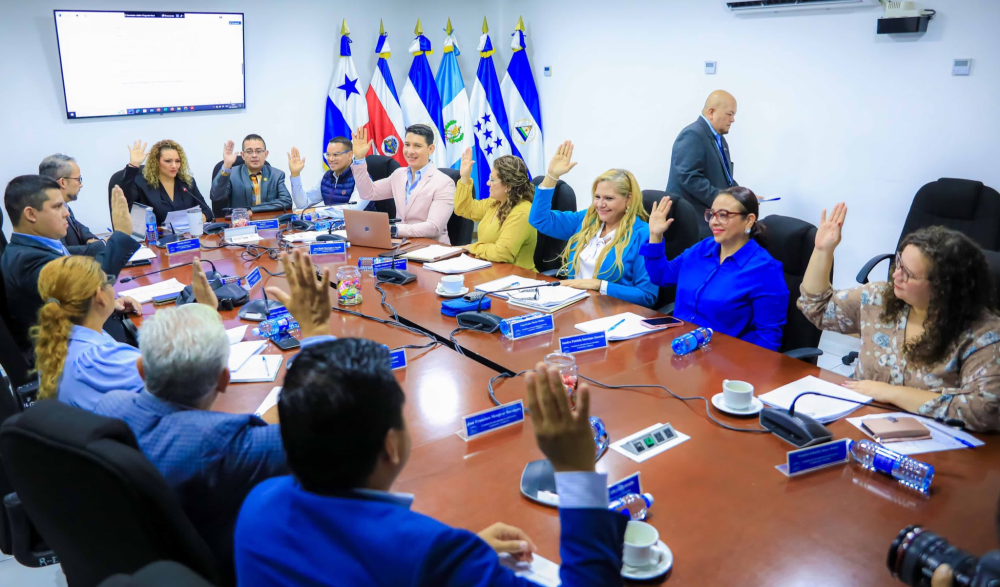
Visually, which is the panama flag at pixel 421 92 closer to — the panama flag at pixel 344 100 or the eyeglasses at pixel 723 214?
the panama flag at pixel 344 100

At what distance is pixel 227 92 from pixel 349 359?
5614 millimetres

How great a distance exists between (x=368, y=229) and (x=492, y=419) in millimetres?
2223

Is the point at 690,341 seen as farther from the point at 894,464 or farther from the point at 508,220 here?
the point at 508,220

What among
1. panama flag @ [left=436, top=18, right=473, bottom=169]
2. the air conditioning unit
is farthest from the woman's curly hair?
panama flag @ [left=436, top=18, right=473, bottom=169]

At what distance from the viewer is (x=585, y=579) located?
39.2 inches

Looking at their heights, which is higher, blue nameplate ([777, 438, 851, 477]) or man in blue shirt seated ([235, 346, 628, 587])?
man in blue shirt seated ([235, 346, 628, 587])

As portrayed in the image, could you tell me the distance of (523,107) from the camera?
22.1 feet

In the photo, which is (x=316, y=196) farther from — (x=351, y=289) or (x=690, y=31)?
(x=690, y=31)

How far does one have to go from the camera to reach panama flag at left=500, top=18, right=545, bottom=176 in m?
6.62

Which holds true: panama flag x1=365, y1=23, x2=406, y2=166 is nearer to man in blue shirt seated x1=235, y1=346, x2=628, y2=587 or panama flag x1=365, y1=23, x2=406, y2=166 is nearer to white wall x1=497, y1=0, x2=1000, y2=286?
white wall x1=497, y1=0, x2=1000, y2=286

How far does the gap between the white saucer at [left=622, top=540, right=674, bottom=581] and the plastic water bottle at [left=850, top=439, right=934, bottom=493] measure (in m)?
0.62

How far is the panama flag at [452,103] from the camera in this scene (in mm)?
6794

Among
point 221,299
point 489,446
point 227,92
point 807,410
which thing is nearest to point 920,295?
point 807,410

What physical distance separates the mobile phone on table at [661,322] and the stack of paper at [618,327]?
0.06ft
